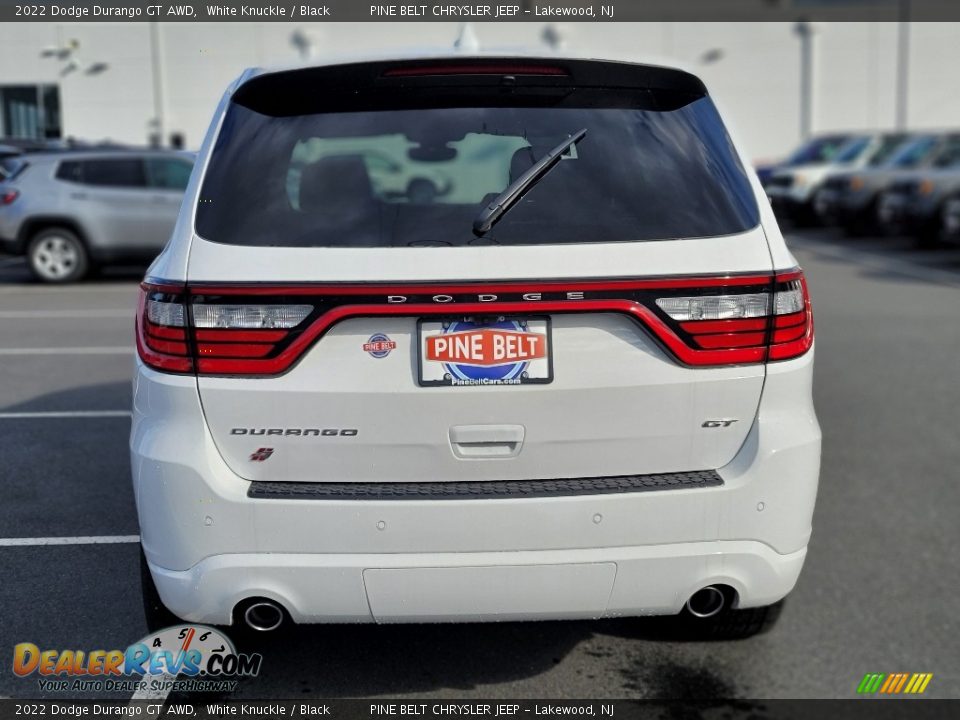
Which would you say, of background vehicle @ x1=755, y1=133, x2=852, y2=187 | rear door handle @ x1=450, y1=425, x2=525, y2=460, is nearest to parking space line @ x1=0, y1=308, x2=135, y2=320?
rear door handle @ x1=450, y1=425, x2=525, y2=460

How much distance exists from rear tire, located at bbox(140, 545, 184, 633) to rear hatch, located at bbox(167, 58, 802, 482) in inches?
23.2

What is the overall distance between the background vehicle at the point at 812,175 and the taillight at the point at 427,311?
21395 mm

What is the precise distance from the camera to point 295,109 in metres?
3.19

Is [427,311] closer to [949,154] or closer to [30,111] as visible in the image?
[949,154]

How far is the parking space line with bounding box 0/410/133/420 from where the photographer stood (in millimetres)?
6605

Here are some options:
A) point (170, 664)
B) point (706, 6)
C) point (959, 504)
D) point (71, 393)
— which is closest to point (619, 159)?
point (170, 664)

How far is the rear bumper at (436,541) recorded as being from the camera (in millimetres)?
2848

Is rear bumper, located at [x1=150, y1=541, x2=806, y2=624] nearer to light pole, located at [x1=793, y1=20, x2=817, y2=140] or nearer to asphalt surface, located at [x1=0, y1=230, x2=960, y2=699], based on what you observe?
asphalt surface, located at [x1=0, y1=230, x2=960, y2=699]

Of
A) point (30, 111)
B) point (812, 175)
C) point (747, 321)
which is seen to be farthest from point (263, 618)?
point (30, 111)

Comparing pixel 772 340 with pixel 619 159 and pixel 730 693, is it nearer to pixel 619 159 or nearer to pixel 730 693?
pixel 619 159

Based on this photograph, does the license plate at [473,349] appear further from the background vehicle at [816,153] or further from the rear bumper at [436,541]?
the background vehicle at [816,153]

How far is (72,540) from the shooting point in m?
4.59

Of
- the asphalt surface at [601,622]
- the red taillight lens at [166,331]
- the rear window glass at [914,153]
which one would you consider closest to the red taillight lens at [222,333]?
the red taillight lens at [166,331]

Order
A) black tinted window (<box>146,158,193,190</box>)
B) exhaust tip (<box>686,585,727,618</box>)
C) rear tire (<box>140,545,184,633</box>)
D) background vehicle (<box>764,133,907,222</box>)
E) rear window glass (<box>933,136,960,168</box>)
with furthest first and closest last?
background vehicle (<box>764,133,907,222</box>), rear window glass (<box>933,136,960,168</box>), black tinted window (<box>146,158,193,190</box>), rear tire (<box>140,545,184,633</box>), exhaust tip (<box>686,585,727,618</box>)
